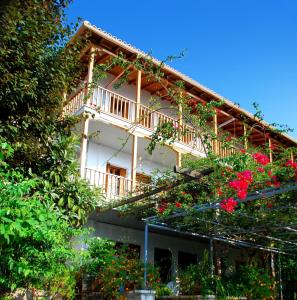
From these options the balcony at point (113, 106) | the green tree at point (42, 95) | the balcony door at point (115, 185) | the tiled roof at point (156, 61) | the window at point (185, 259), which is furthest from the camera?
the window at point (185, 259)

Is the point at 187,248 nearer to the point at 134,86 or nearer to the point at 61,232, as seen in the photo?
the point at 134,86

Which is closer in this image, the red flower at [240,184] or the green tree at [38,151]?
the green tree at [38,151]

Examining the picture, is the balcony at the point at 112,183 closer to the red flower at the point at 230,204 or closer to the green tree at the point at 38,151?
the green tree at the point at 38,151

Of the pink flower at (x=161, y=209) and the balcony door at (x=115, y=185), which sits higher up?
the balcony door at (x=115, y=185)

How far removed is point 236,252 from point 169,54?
37.7 ft

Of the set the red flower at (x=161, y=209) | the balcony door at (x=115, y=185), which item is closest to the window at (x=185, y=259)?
the balcony door at (x=115, y=185)

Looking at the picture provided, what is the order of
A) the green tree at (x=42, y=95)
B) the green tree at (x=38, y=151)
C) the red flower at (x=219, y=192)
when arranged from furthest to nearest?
the red flower at (x=219, y=192), the green tree at (x=42, y=95), the green tree at (x=38, y=151)

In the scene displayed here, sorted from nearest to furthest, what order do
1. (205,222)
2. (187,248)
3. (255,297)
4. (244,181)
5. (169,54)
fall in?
(244,181) → (169,54) → (205,222) → (255,297) → (187,248)

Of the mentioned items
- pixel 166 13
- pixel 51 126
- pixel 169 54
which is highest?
pixel 169 54

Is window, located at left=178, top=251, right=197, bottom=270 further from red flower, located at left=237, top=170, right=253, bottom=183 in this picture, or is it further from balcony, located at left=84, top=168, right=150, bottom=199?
red flower, located at left=237, top=170, right=253, bottom=183

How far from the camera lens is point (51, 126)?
7.54 m

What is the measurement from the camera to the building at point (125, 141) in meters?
13.0

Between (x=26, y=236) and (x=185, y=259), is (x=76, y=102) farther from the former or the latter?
(x=26, y=236)

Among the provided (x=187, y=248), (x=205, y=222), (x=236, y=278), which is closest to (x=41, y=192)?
(x=205, y=222)
